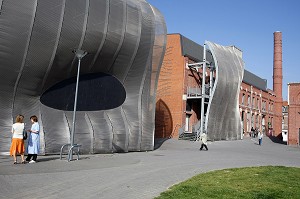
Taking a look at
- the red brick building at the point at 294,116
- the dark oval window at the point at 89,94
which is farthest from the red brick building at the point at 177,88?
the dark oval window at the point at 89,94

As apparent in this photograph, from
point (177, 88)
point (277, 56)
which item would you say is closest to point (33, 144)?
point (177, 88)

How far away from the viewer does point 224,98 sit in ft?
114

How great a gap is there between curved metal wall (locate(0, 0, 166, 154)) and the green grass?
7979 millimetres

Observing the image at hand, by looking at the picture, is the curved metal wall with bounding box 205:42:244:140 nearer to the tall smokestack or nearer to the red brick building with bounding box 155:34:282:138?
the red brick building with bounding box 155:34:282:138

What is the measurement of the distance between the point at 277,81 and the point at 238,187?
61.3 m

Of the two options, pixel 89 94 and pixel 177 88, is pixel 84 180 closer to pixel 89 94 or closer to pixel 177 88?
pixel 89 94

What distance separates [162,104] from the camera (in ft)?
120

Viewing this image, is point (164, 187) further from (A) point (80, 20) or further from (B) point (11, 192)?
(A) point (80, 20)

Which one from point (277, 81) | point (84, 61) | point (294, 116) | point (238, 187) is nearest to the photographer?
point (238, 187)

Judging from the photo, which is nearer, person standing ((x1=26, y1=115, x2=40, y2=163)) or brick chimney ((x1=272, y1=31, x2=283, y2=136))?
person standing ((x1=26, y1=115, x2=40, y2=163))

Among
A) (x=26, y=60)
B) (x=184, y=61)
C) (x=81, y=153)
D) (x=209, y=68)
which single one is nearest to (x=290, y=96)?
(x=209, y=68)

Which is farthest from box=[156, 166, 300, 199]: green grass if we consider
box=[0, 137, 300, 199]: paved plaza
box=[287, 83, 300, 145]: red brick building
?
box=[287, 83, 300, 145]: red brick building

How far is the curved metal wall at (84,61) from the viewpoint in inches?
534

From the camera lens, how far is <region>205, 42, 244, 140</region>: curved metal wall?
33000 millimetres
